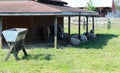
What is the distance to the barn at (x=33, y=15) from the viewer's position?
55.2 ft

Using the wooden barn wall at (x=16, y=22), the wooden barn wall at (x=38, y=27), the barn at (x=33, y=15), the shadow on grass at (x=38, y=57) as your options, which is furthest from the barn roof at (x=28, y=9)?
the shadow on grass at (x=38, y=57)

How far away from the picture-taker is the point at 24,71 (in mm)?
11289

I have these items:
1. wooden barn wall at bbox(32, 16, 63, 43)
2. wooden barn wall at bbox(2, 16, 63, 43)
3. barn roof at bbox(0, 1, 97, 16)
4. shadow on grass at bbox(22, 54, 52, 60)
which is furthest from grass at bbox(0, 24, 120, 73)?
wooden barn wall at bbox(32, 16, 63, 43)

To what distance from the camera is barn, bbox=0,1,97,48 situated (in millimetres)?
16828

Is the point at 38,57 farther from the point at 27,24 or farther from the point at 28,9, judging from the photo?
the point at 27,24

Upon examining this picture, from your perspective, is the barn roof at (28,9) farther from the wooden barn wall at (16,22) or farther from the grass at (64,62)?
the grass at (64,62)

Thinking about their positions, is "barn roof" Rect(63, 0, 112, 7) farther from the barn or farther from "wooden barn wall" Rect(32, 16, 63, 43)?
"wooden barn wall" Rect(32, 16, 63, 43)

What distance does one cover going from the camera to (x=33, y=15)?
55.8 feet

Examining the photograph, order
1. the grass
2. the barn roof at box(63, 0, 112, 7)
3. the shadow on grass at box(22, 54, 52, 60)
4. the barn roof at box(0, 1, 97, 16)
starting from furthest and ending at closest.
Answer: the barn roof at box(63, 0, 112, 7) < the barn roof at box(0, 1, 97, 16) < the shadow on grass at box(22, 54, 52, 60) < the grass

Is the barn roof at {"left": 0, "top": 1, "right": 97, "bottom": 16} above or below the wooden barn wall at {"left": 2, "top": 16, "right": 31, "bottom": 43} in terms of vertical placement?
above

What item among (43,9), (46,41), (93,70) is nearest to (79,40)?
(46,41)

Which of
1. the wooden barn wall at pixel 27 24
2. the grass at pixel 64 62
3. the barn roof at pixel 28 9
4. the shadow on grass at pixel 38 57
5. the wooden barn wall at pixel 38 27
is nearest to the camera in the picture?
the grass at pixel 64 62

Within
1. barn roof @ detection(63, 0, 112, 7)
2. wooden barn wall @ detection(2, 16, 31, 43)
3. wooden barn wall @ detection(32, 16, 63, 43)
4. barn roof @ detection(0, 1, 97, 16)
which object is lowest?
barn roof @ detection(63, 0, 112, 7)

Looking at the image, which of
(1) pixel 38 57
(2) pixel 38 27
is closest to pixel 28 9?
(1) pixel 38 57
